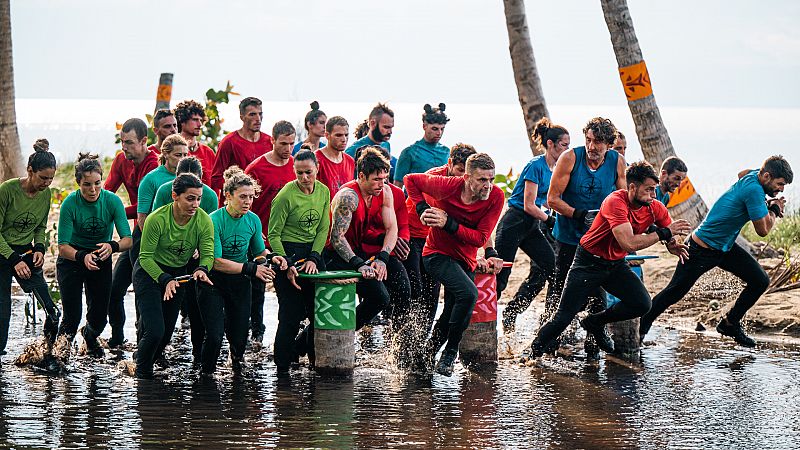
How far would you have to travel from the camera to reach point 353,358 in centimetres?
996

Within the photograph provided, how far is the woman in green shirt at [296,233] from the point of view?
984cm

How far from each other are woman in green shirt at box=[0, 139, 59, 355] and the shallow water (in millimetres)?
613

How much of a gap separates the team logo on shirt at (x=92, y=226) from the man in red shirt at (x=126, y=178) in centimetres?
70

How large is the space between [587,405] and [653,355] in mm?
2451

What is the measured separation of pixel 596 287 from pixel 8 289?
4.78 m

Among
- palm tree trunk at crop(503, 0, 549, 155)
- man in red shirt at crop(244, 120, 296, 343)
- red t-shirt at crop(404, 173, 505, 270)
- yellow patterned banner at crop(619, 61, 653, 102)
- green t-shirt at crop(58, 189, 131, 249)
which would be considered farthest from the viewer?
palm tree trunk at crop(503, 0, 549, 155)

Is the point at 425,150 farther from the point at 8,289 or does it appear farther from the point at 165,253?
the point at 8,289

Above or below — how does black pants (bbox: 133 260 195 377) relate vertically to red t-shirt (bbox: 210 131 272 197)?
below

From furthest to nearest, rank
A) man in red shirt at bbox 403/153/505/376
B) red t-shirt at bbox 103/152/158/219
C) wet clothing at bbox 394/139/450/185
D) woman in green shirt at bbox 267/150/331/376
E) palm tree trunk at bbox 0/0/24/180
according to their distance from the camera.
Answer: palm tree trunk at bbox 0/0/24/180 < wet clothing at bbox 394/139/450/185 < red t-shirt at bbox 103/152/158/219 < woman in green shirt at bbox 267/150/331/376 < man in red shirt at bbox 403/153/505/376

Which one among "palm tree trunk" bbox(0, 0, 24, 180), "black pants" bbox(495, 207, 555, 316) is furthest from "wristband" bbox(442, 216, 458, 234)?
"palm tree trunk" bbox(0, 0, 24, 180)

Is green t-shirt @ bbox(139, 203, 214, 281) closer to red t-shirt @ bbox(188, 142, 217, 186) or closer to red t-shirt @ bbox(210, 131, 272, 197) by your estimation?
red t-shirt @ bbox(210, 131, 272, 197)

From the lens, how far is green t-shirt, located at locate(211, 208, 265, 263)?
9750 mm

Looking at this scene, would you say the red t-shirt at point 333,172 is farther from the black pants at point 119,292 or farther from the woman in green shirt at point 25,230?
the woman in green shirt at point 25,230

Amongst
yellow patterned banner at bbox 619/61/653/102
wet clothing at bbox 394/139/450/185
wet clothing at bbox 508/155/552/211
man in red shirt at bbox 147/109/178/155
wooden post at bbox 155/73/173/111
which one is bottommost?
wet clothing at bbox 508/155/552/211
